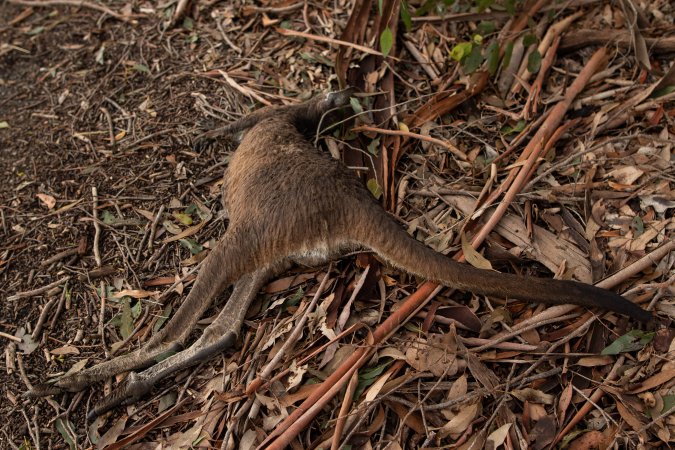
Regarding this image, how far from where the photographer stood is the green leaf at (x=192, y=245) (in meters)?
3.18

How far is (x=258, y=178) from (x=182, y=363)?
3.33ft

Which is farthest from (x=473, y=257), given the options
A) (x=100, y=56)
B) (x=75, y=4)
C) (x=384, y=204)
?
(x=75, y=4)

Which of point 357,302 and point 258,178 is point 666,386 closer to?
point 357,302

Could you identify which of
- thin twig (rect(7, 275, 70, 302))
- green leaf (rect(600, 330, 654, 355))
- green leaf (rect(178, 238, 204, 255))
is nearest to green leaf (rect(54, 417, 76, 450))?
thin twig (rect(7, 275, 70, 302))

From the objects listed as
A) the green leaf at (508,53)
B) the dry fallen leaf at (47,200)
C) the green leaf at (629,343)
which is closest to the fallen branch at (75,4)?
the dry fallen leaf at (47,200)

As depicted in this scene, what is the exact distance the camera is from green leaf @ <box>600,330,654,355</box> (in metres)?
2.43

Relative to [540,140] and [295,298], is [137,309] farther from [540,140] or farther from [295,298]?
[540,140]

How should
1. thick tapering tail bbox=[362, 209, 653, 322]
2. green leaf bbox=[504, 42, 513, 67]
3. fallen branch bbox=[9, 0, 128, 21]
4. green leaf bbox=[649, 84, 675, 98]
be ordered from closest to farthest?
thick tapering tail bbox=[362, 209, 653, 322] < green leaf bbox=[649, 84, 675, 98] < green leaf bbox=[504, 42, 513, 67] < fallen branch bbox=[9, 0, 128, 21]

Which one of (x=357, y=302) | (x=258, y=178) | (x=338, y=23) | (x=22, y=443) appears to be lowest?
(x=22, y=443)

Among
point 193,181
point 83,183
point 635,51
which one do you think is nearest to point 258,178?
point 193,181

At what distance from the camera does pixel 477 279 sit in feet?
8.32

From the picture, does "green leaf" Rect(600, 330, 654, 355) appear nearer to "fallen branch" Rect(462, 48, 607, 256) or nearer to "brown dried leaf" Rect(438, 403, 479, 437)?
"brown dried leaf" Rect(438, 403, 479, 437)

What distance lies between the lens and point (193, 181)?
348cm

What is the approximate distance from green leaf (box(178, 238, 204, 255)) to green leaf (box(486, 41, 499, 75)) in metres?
2.01
